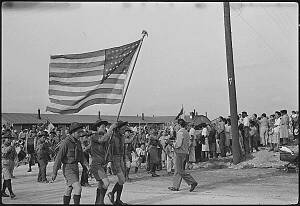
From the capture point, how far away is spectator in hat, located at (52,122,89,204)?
687 cm

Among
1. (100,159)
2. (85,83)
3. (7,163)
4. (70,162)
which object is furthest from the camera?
(7,163)

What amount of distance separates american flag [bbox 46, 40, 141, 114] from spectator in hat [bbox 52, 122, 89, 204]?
1.72 m

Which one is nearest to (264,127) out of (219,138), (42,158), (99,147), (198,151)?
(219,138)

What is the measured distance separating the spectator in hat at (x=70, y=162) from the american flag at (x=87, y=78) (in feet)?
5.65

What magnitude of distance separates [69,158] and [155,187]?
377 cm

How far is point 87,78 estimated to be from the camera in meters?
9.27

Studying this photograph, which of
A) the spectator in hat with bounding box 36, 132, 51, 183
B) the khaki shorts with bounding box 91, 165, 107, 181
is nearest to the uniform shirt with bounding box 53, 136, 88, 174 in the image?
the khaki shorts with bounding box 91, 165, 107, 181

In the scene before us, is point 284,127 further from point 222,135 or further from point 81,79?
point 81,79

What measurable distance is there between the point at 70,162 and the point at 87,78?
2.76 m

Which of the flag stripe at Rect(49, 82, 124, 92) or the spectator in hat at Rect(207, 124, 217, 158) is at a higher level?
the flag stripe at Rect(49, 82, 124, 92)

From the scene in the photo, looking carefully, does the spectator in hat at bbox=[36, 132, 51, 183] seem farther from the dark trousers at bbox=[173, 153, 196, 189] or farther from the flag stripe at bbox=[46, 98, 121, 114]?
the dark trousers at bbox=[173, 153, 196, 189]

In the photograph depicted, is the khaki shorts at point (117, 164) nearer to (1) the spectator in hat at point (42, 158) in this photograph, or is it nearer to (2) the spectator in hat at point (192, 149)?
(1) the spectator in hat at point (42, 158)

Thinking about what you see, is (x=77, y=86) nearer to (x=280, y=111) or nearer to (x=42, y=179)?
(x=42, y=179)

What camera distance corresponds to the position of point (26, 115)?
50438mm
